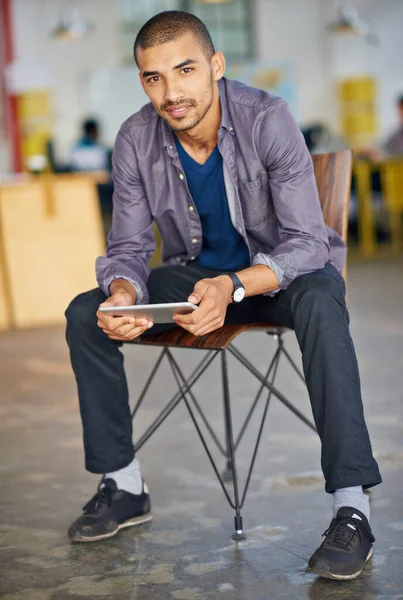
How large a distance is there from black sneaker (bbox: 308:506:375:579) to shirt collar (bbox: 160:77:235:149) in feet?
2.85

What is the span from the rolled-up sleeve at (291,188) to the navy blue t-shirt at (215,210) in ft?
0.44

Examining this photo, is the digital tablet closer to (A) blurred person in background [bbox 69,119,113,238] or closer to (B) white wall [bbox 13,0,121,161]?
(A) blurred person in background [bbox 69,119,113,238]

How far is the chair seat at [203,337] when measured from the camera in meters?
1.89

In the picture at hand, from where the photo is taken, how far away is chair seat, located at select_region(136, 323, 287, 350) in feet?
6.19

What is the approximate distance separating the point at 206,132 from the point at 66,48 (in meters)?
10.5

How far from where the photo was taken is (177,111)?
2012 millimetres

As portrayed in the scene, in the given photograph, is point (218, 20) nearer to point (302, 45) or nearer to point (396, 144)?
point (302, 45)

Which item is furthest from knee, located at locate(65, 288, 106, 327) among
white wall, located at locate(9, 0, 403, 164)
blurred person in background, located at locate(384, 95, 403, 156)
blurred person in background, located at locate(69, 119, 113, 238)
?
white wall, located at locate(9, 0, 403, 164)

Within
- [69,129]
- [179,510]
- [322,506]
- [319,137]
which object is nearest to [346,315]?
[322,506]

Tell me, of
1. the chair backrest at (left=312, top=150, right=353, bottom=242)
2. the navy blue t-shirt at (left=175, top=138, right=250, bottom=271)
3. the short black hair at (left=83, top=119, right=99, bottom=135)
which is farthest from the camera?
the short black hair at (left=83, top=119, right=99, bottom=135)

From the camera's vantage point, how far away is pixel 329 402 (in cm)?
177

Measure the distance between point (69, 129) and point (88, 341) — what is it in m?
10.5

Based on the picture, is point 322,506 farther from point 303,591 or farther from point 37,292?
point 37,292

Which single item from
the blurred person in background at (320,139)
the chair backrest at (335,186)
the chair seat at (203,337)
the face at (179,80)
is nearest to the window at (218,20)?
the blurred person in background at (320,139)
